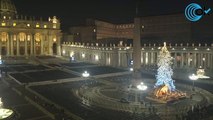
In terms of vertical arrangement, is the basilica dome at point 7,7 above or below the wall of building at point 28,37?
above

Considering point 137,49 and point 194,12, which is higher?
point 194,12

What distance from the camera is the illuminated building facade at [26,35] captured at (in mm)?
109062

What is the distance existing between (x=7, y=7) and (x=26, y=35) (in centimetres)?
2114

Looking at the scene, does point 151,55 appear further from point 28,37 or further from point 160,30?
point 28,37

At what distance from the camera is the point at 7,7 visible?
123625mm

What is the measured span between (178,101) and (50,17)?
3906 inches

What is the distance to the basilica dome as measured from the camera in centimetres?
12231

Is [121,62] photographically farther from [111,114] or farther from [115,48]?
[111,114]

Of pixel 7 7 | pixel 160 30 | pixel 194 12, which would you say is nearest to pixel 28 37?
pixel 7 7

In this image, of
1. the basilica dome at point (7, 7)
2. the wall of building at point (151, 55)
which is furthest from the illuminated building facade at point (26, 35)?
the wall of building at point (151, 55)

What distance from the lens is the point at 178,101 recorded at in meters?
37.1

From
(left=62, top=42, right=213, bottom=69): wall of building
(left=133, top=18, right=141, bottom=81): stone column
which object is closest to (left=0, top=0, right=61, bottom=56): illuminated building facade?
(left=62, top=42, right=213, bottom=69): wall of building

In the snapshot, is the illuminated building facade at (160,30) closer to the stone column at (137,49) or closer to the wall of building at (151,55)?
the wall of building at (151,55)

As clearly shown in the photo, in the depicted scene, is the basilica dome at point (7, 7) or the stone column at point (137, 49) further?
the basilica dome at point (7, 7)
